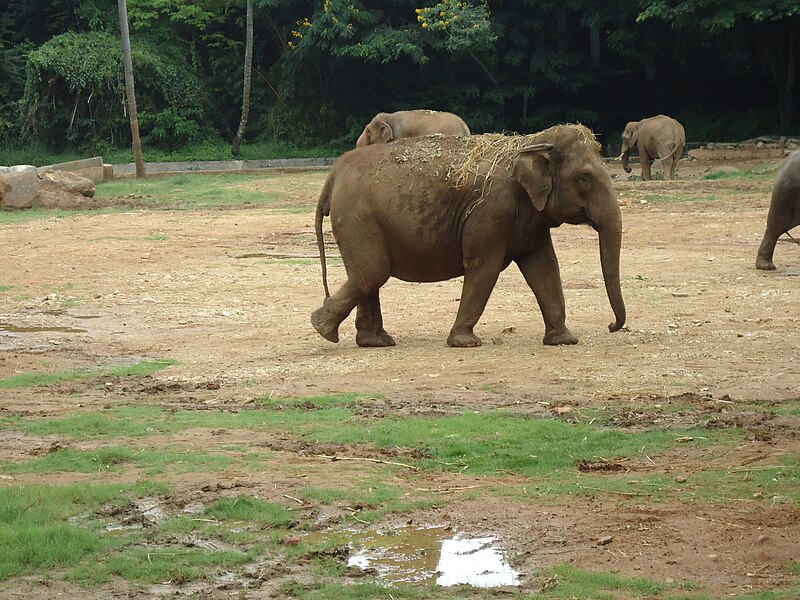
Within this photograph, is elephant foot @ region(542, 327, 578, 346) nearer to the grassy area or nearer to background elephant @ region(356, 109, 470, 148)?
the grassy area

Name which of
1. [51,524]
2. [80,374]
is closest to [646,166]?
[80,374]

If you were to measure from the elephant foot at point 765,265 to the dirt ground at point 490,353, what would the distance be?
0.14 m

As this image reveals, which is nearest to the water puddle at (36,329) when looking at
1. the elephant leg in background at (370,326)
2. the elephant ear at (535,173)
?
the elephant leg in background at (370,326)

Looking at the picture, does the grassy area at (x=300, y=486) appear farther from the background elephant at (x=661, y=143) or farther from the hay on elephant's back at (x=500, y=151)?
the background elephant at (x=661, y=143)

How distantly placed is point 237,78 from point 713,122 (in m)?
16.7

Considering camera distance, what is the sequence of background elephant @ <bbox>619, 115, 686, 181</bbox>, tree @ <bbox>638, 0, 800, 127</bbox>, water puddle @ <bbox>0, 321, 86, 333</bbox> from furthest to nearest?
tree @ <bbox>638, 0, 800, 127</bbox> → background elephant @ <bbox>619, 115, 686, 181</bbox> → water puddle @ <bbox>0, 321, 86, 333</bbox>

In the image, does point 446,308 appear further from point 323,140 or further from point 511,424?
point 323,140

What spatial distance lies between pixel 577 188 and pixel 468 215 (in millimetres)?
928

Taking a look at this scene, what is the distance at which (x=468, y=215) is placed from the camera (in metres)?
10.6

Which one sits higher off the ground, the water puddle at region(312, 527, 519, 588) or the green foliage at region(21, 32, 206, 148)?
the green foliage at region(21, 32, 206, 148)

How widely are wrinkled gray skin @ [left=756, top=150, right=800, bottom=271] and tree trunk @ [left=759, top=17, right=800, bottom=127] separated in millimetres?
20779

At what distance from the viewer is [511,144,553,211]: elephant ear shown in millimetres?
10344

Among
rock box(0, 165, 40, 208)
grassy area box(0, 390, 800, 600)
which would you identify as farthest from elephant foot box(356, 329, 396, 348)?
rock box(0, 165, 40, 208)

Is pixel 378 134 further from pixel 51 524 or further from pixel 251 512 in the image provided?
pixel 51 524
